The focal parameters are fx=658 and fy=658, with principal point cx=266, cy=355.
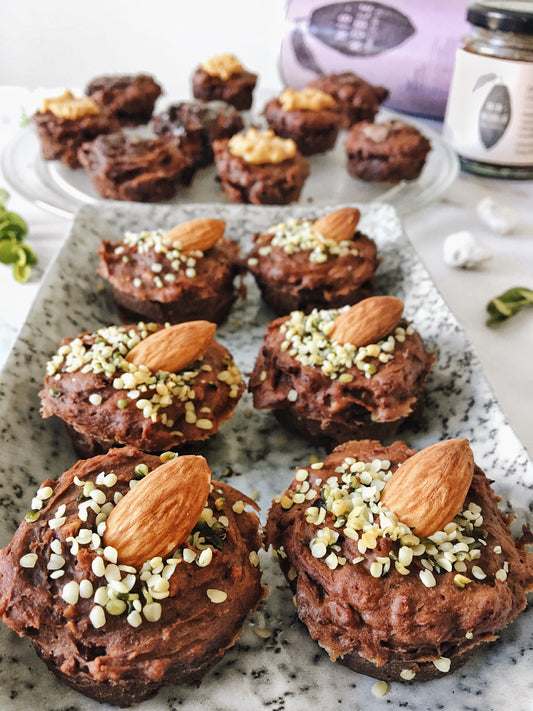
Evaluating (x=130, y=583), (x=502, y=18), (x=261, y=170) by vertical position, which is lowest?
(x=130, y=583)

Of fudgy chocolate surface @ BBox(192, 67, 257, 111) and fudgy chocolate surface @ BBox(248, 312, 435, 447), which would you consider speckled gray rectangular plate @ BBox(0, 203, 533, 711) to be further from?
fudgy chocolate surface @ BBox(192, 67, 257, 111)

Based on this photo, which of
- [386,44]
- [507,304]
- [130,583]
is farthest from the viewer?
[386,44]

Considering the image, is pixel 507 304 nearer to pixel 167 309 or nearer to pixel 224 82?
pixel 167 309

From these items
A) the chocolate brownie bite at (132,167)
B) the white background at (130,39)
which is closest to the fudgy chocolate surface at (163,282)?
the chocolate brownie bite at (132,167)

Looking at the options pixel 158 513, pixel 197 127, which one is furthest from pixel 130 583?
pixel 197 127

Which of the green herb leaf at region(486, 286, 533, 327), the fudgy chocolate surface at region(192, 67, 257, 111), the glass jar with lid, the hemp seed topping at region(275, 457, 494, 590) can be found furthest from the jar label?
the hemp seed topping at region(275, 457, 494, 590)

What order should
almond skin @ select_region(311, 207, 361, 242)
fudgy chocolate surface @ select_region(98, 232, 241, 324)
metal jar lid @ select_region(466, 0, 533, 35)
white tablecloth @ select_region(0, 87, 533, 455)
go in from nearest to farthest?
fudgy chocolate surface @ select_region(98, 232, 241, 324) → white tablecloth @ select_region(0, 87, 533, 455) → almond skin @ select_region(311, 207, 361, 242) → metal jar lid @ select_region(466, 0, 533, 35)

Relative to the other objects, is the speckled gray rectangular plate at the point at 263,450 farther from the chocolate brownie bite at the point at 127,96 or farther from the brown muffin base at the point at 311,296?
the chocolate brownie bite at the point at 127,96
